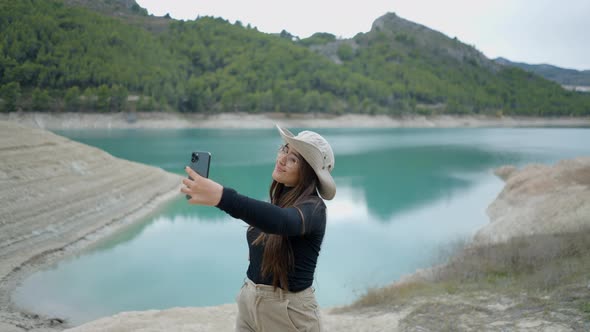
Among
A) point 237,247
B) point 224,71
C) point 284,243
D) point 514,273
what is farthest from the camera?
point 224,71

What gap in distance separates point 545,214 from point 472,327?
861cm

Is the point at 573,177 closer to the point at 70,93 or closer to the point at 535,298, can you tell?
the point at 535,298

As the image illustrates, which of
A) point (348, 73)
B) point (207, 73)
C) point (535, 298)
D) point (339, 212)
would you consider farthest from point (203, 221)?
point (348, 73)

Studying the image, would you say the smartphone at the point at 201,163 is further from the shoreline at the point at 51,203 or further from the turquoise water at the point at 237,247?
the turquoise water at the point at 237,247

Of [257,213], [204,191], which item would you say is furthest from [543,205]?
[204,191]

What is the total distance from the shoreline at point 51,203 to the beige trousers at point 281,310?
5858 millimetres

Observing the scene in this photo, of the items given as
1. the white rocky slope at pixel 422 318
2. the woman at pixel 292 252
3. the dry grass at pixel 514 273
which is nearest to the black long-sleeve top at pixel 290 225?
the woman at pixel 292 252

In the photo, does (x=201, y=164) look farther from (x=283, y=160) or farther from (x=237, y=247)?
(x=237, y=247)

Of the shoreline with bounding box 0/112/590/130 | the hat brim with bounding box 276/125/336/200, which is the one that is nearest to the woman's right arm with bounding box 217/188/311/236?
the hat brim with bounding box 276/125/336/200

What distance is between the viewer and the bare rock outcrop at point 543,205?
1038 cm

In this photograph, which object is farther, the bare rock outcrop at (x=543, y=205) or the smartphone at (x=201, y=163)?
the bare rock outcrop at (x=543, y=205)

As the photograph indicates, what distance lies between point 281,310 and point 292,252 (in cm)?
28

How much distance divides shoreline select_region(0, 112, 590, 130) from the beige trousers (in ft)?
120

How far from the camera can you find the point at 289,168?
201cm
